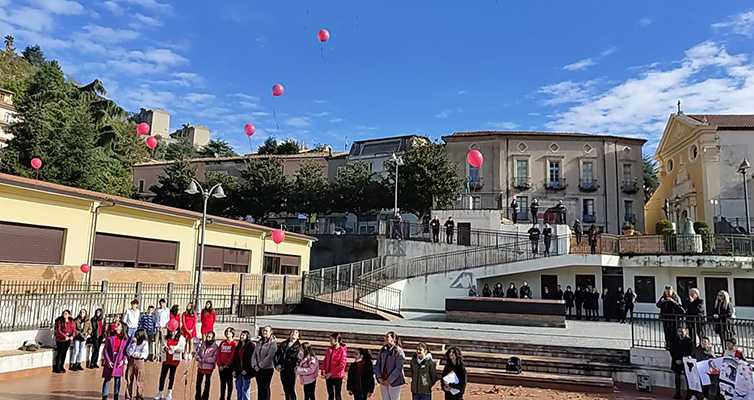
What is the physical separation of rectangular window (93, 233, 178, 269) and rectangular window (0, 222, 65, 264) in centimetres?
144

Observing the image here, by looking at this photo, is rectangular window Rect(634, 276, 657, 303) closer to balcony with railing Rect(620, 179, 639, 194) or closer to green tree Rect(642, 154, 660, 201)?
balcony with railing Rect(620, 179, 639, 194)

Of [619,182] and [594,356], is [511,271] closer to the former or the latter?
[594,356]

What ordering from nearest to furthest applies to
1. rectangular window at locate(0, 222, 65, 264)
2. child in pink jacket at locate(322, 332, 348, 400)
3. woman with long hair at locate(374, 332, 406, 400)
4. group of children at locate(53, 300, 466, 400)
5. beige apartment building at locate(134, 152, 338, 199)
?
group of children at locate(53, 300, 466, 400) < woman with long hair at locate(374, 332, 406, 400) < child in pink jacket at locate(322, 332, 348, 400) < rectangular window at locate(0, 222, 65, 264) < beige apartment building at locate(134, 152, 338, 199)

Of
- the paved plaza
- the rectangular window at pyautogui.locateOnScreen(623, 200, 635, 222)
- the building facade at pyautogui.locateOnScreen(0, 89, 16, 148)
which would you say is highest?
the building facade at pyautogui.locateOnScreen(0, 89, 16, 148)

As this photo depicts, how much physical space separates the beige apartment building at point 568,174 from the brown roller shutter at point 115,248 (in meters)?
28.7

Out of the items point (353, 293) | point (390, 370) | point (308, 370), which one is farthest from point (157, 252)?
point (390, 370)

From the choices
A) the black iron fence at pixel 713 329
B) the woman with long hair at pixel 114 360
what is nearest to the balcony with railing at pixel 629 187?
the black iron fence at pixel 713 329

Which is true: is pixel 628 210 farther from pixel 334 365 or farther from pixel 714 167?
pixel 334 365

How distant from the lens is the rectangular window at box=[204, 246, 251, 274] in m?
24.0

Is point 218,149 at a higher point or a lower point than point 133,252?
higher

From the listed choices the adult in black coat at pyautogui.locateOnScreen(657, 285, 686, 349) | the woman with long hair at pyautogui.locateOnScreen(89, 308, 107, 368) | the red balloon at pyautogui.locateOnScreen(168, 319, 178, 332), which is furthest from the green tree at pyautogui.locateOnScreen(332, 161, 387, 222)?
the adult in black coat at pyautogui.locateOnScreen(657, 285, 686, 349)

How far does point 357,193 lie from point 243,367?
33670 millimetres

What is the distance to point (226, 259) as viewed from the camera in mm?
25141

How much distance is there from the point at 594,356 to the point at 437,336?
459 centimetres
